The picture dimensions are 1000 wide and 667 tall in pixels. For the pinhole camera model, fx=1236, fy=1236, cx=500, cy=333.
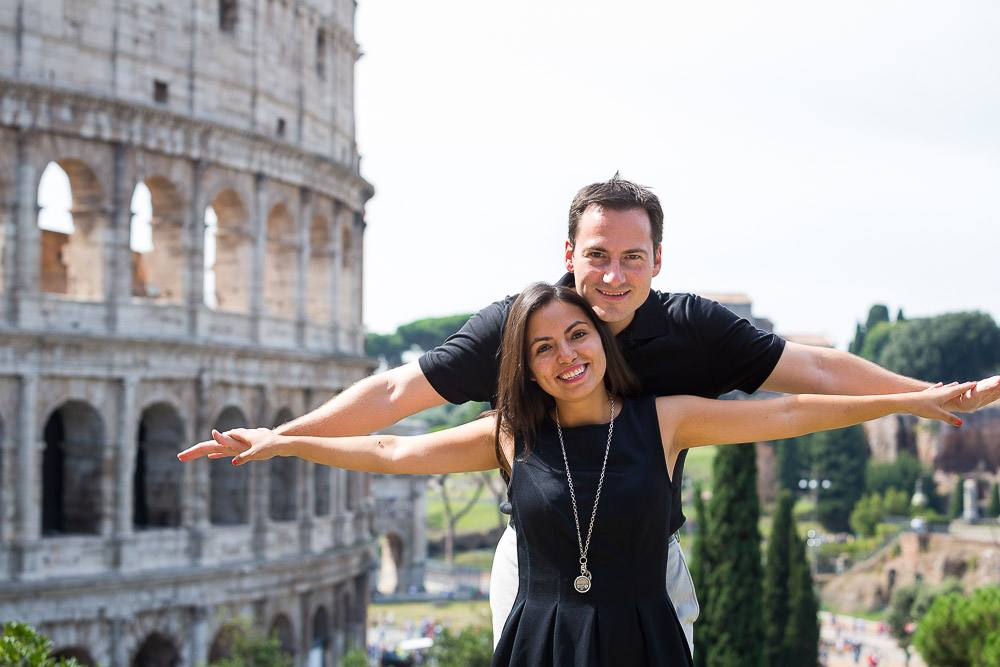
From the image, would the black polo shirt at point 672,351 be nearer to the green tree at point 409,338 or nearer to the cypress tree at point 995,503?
the cypress tree at point 995,503

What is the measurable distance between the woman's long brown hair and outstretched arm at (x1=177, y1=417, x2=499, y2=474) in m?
0.15

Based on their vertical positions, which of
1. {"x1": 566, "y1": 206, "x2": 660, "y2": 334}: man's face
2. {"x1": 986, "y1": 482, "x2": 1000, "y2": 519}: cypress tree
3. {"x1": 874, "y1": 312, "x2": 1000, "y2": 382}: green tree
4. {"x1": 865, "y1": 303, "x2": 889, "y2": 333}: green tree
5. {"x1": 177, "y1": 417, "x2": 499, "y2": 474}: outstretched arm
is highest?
{"x1": 865, "y1": 303, "x2": 889, "y2": 333}: green tree

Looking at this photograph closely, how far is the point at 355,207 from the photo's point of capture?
31141mm

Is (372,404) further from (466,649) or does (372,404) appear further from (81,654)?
(466,649)

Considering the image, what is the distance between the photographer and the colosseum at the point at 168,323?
73.2 feet

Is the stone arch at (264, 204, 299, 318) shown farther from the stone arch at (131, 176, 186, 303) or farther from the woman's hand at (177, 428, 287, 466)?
the woman's hand at (177, 428, 287, 466)

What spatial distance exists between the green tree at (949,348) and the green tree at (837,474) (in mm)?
14215

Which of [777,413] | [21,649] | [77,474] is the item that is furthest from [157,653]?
[777,413]

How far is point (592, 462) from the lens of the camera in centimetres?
435

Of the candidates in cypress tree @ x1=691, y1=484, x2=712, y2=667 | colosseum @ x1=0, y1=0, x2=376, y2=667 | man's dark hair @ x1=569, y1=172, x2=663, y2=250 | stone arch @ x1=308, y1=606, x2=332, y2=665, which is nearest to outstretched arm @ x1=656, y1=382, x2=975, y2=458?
man's dark hair @ x1=569, y1=172, x2=663, y2=250

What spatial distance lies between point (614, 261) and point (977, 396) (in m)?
1.35

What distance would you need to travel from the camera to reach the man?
15.1ft

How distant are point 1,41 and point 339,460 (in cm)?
1998

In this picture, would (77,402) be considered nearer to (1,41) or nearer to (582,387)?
(1,41)
